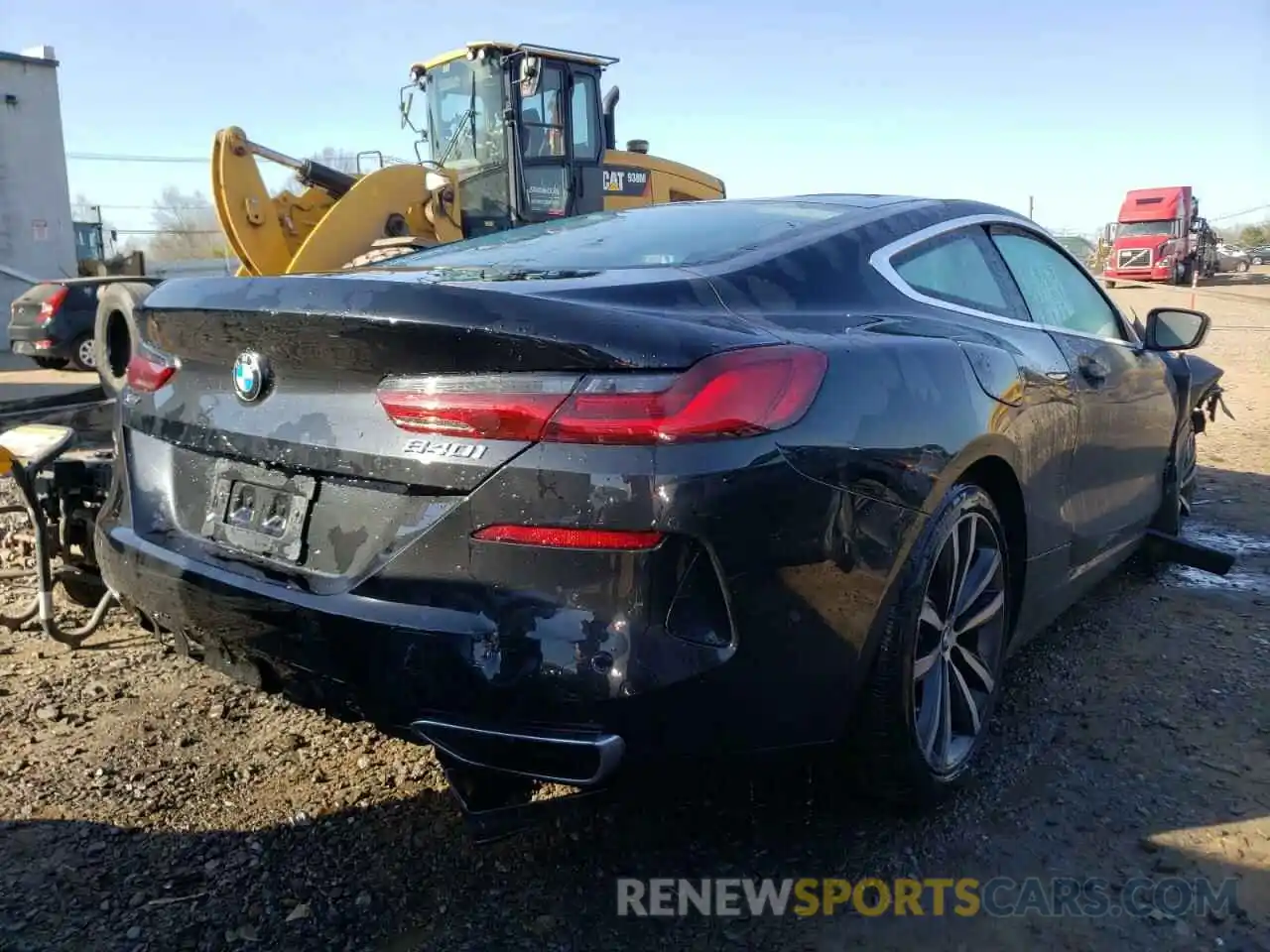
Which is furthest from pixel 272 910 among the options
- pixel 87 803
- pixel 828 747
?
pixel 828 747

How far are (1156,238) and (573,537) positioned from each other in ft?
127

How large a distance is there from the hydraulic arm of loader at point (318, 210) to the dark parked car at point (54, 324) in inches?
181

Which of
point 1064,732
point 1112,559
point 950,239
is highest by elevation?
point 950,239

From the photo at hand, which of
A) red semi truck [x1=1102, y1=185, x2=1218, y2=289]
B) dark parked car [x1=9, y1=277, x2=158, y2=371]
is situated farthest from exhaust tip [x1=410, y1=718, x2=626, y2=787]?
red semi truck [x1=1102, y1=185, x2=1218, y2=289]

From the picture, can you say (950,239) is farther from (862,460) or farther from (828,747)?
(828,747)

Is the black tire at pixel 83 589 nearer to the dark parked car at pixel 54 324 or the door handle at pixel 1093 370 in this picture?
the door handle at pixel 1093 370

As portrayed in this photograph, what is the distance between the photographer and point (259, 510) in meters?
2.18

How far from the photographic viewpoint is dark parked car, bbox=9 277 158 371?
12.3 metres

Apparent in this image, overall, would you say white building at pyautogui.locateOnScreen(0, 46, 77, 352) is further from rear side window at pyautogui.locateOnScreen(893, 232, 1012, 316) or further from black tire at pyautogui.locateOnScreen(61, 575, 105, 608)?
rear side window at pyautogui.locateOnScreen(893, 232, 1012, 316)

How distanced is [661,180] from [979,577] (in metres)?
9.48

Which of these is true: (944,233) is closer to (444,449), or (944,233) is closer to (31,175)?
(444,449)

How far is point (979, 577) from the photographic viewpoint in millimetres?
2742

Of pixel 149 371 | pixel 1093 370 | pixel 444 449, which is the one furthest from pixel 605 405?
pixel 1093 370

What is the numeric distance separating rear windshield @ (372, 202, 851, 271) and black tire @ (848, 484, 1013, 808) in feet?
2.80
